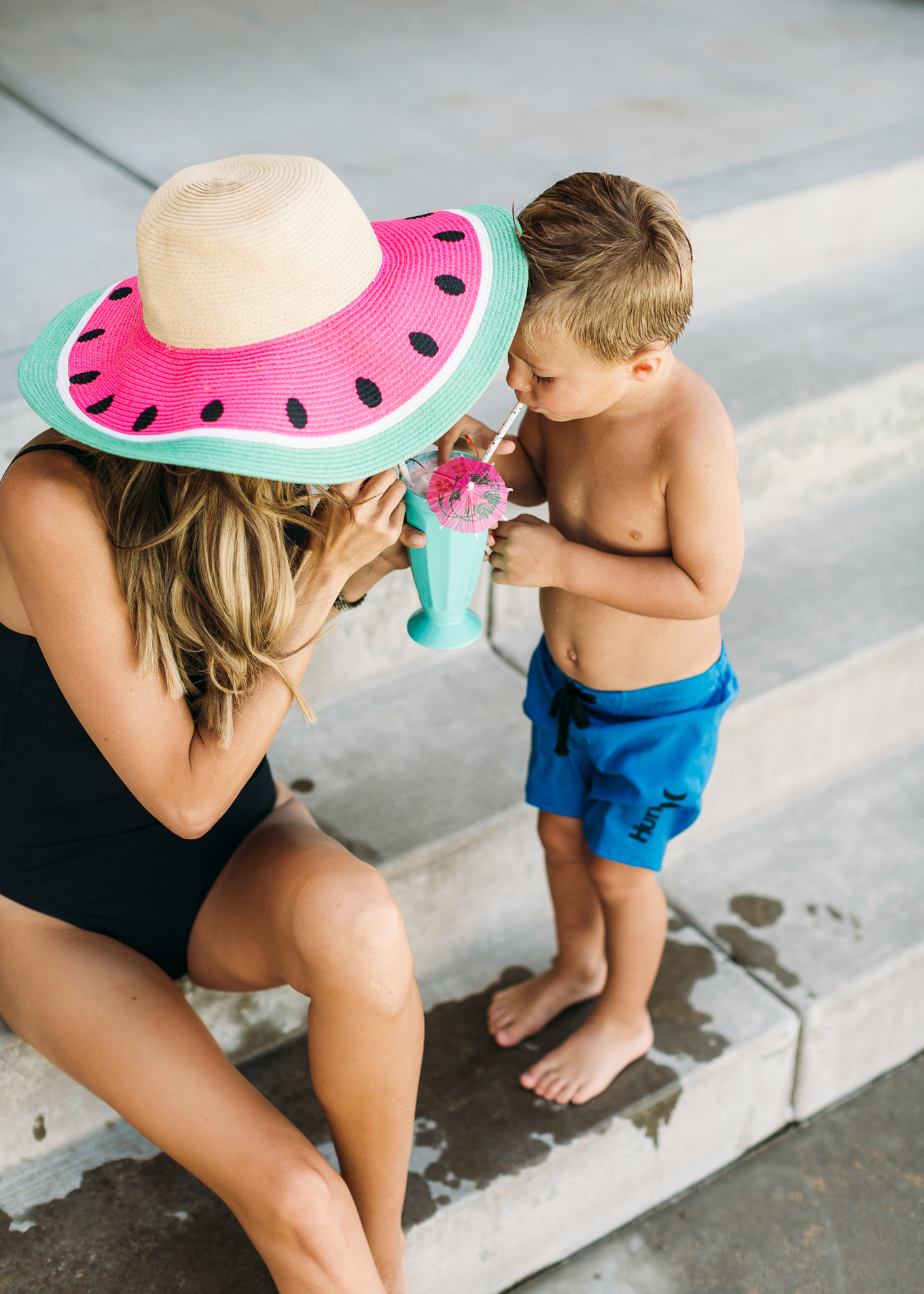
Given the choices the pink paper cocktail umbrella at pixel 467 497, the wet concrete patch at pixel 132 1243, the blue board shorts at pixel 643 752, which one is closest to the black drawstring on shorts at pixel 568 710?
the blue board shorts at pixel 643 752

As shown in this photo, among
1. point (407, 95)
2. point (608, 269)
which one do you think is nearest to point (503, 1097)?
point (608, 269)

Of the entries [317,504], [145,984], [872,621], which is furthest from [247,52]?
[145,984]

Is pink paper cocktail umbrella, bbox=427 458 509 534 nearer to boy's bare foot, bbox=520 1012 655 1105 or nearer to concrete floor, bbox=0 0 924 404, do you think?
boy's bare foot, bbox=520 1012 655 1105

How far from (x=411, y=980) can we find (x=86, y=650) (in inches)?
19.2

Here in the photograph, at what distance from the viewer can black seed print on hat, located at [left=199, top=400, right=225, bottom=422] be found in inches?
41.1

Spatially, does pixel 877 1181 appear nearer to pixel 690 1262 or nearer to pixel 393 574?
pixel 690 1262

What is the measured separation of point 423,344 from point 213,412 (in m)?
0.22

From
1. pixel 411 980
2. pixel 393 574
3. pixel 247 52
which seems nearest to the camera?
pixel 411 980

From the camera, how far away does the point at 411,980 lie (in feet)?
4.18

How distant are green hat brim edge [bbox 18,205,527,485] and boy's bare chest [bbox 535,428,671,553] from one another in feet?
0.82

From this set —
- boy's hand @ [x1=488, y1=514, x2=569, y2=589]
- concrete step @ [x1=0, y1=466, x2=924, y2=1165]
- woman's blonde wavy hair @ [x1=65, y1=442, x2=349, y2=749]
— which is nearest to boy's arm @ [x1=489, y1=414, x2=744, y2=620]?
boy's hand @ [x1=488, y1=514, x2=569, y2=589]

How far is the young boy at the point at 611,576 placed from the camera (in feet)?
4.00

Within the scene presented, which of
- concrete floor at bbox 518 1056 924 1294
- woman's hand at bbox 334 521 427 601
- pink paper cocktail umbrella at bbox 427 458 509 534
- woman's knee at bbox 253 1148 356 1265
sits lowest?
concrete floor at bbox 518 1056 924 1294

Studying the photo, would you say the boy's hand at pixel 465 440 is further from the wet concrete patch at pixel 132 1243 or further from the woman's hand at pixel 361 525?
the wet concrete patch at pixel 132 1243
